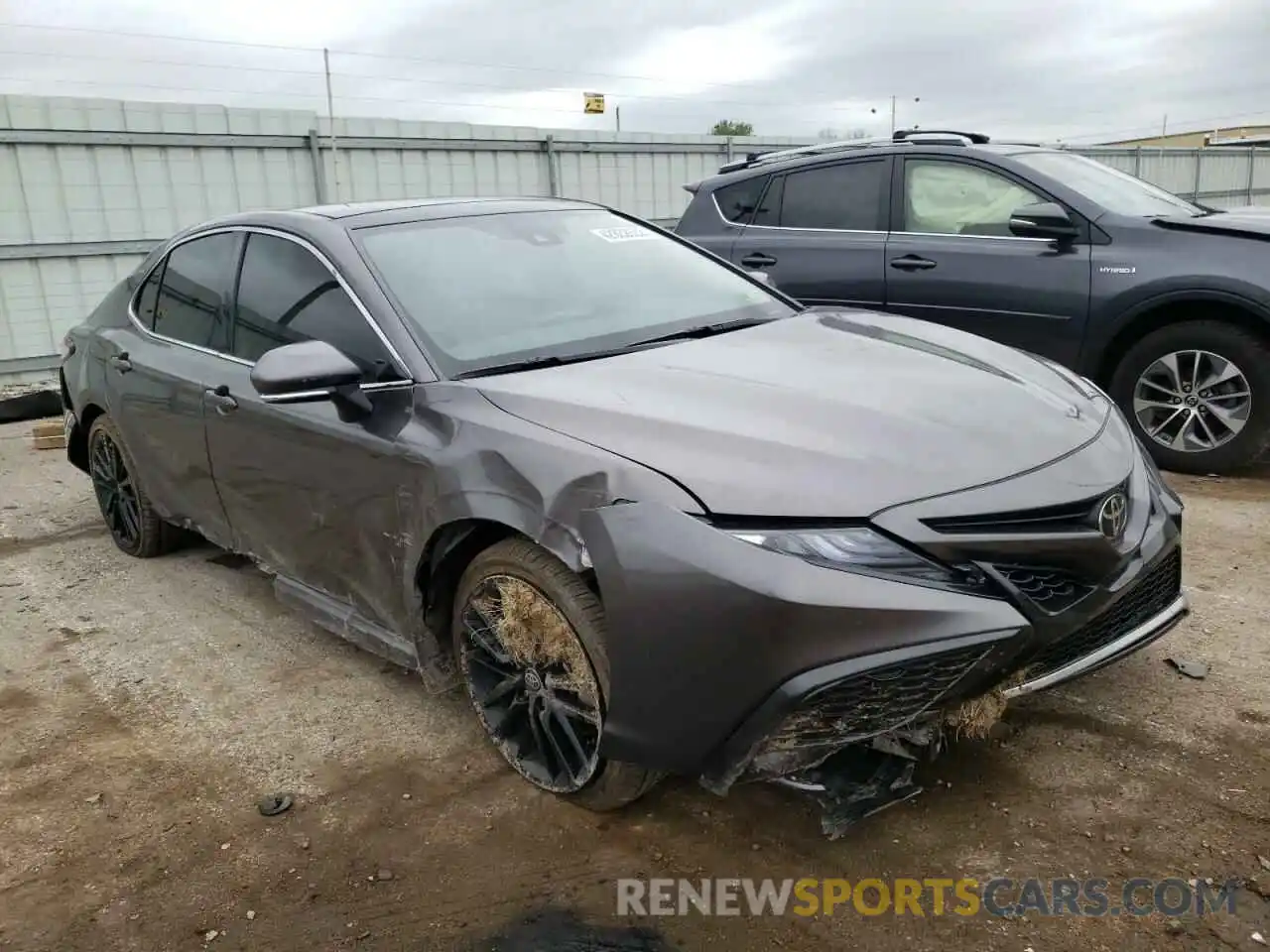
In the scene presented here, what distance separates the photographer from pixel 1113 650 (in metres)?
2.46

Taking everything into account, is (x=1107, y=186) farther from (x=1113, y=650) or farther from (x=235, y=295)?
(x=235, y=295)

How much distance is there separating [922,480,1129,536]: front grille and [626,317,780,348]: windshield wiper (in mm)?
1233

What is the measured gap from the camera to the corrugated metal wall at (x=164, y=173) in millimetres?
9406

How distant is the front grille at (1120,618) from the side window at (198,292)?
9.65 ft

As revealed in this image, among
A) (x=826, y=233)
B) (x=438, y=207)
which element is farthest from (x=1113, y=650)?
(x=826, y=233)

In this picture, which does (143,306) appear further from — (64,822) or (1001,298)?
(1001,298)

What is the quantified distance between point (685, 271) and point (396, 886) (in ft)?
7.41

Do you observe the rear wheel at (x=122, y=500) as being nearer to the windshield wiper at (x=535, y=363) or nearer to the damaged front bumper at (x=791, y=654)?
the windshield wiper at (x=535, y=363)

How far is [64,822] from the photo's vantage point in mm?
2826

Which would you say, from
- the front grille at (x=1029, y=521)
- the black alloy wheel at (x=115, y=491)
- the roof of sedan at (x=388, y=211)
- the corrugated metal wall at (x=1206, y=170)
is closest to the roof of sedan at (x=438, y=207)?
the roof of sedan at (x=388, y=211)

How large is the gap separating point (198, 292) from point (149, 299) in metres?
0.56

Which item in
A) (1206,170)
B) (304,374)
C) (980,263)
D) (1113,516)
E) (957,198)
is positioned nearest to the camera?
(1113,516)

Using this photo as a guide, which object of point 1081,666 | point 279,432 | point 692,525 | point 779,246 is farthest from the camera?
point 779,246

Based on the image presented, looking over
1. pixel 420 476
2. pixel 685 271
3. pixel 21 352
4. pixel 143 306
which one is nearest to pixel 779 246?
pixel 685 271
